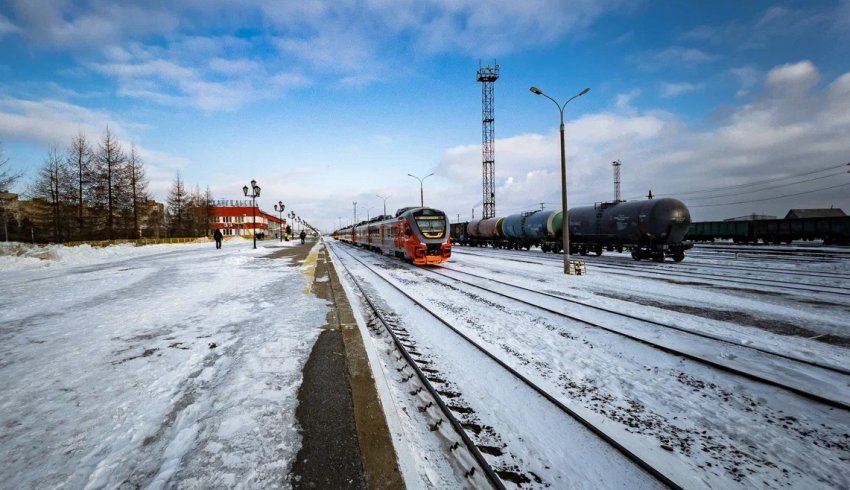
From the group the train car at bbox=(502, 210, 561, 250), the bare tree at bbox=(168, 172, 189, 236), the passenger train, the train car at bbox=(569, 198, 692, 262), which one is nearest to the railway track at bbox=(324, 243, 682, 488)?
the passenger train

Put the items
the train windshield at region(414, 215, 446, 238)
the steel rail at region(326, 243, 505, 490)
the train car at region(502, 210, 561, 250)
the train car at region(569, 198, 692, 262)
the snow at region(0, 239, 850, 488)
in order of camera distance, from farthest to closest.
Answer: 1. the train car at region(502, 210, 561, 250)
2. the train car at region(569, 198, 692, 262)
3. the train windshield at region(414, 215, 446, 238)
4. the snow at region(0, 239, 850, 488)
5. the steel rail at region(326, 243, 505, 490)

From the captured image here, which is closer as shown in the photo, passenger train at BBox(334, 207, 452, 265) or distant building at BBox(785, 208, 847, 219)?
passenger train at BBox(334, 207, 452, 265)

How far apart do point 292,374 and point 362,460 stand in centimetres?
185

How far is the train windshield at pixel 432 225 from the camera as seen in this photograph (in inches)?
631

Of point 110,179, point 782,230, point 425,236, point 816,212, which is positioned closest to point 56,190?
point 110,179

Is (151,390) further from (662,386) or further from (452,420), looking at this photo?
(662,386)

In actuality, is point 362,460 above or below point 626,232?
below

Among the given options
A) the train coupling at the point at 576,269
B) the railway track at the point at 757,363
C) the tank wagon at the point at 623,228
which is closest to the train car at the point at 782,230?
the tank wagon at the point at 623,228

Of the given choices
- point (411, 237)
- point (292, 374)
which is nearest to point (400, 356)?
point (292, 374)

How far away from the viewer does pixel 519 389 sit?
11.9ft

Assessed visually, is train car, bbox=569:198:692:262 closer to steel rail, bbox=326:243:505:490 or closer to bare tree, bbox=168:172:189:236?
steel rail, bbox=326:243:505:490

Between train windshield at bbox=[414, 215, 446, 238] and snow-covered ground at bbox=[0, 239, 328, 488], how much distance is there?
900 centimetres

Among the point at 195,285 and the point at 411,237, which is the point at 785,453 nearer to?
the point at 195,285

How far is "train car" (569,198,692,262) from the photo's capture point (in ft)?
54.5
